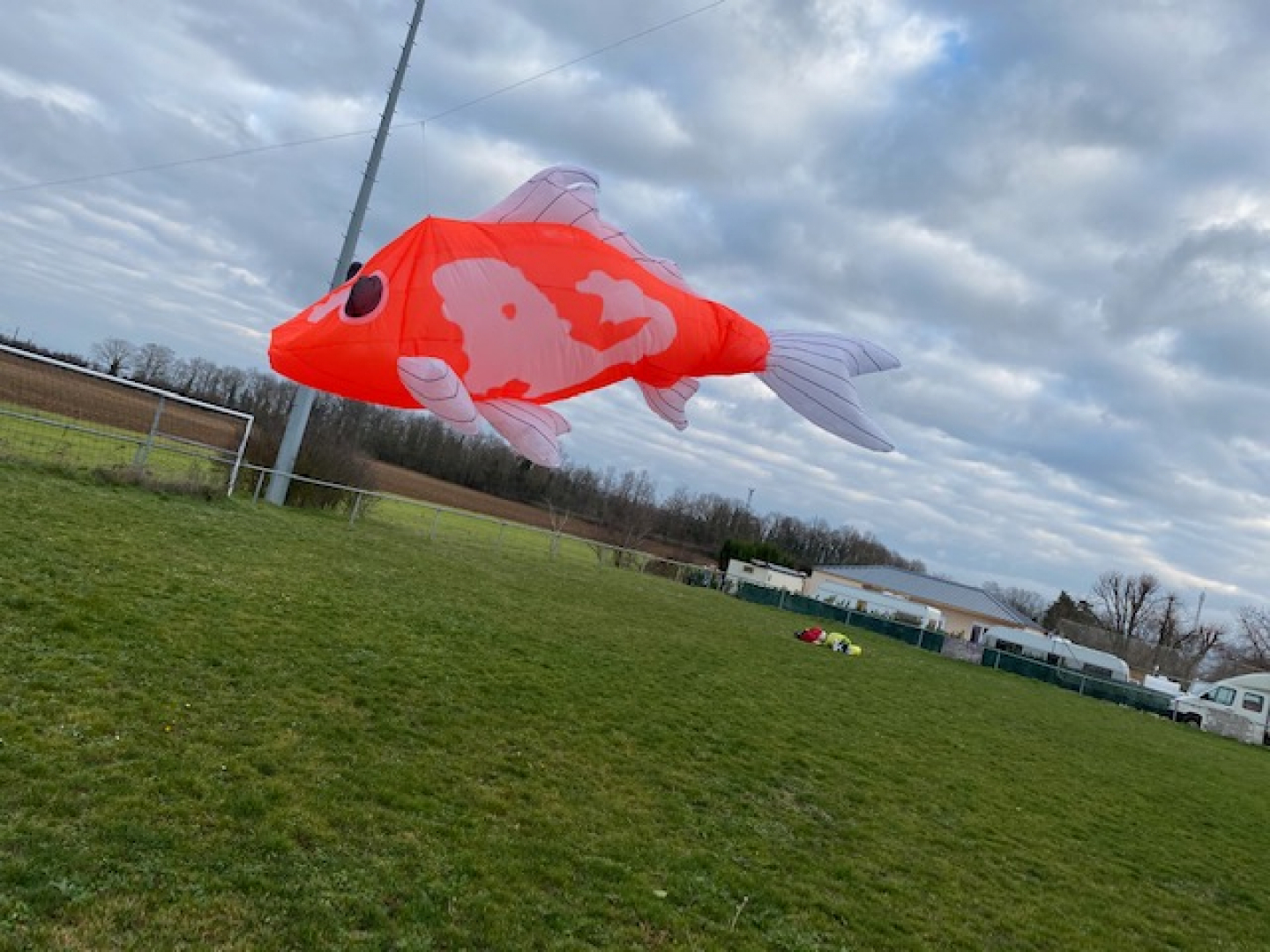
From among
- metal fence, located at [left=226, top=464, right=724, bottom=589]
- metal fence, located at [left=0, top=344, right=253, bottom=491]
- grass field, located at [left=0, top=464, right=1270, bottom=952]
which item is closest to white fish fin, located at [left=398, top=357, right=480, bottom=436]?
grass field, located at [left=0, top=464, right=1270, bottom=952]

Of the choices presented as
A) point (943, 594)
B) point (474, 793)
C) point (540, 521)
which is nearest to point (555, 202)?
point (474, 793)

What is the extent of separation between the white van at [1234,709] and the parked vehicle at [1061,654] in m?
7.39

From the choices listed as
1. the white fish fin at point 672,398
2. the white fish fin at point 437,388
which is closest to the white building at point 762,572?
the white fish fin at point 672,398

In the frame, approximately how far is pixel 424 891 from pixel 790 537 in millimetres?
68363

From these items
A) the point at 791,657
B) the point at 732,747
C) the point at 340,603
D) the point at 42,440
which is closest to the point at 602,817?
the point at 732,747

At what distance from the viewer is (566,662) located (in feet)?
38.9

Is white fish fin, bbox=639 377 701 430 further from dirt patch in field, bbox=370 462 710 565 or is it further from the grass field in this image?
dirt patch in field, bbox=370 462 710 565

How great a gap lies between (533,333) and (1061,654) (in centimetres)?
4118

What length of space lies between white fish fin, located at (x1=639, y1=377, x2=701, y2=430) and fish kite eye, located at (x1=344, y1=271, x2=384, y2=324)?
1102mm

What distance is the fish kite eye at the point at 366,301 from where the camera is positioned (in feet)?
8.53

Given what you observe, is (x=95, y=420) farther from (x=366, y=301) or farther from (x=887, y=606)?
(x=887, y=606)

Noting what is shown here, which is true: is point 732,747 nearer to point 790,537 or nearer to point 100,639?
point 100,639

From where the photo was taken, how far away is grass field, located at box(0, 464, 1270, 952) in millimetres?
4359

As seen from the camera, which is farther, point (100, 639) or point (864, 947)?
point (100, 639)
